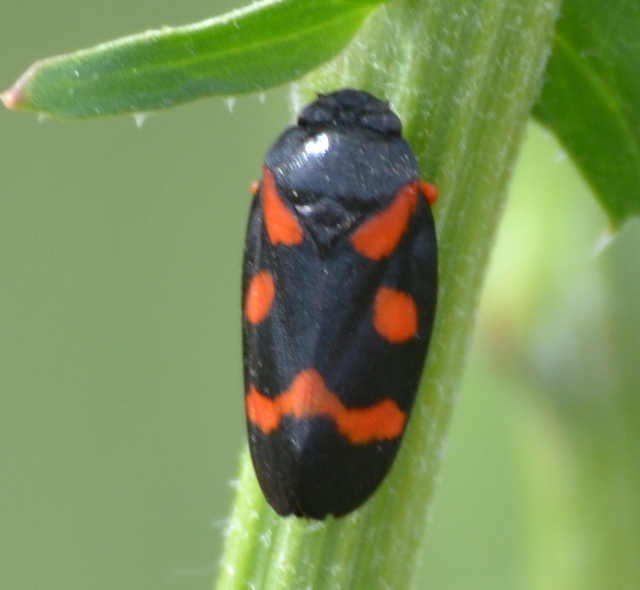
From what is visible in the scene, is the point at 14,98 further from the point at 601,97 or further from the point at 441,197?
the point at 601,97

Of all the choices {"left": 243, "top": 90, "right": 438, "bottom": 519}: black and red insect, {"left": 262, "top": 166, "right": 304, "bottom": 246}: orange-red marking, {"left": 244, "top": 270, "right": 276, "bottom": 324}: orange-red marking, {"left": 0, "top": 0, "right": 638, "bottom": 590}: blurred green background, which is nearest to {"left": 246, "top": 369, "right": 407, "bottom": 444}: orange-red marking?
{"left": 243, "top": 90, "right": 438, "bottom": 519}: black and red insect

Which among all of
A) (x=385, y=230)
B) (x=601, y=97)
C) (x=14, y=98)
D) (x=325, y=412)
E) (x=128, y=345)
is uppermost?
(x=14, y=98)

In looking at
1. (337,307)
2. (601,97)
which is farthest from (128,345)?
(601,97)

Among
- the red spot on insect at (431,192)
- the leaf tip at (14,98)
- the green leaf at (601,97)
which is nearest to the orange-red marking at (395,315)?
the red spot on insect at (431,192)

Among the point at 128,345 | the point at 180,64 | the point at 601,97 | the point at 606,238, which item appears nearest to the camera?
the point at 180,64

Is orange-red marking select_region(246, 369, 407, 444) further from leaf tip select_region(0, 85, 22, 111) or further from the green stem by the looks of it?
leaf tip select_region(0, 85, 22, 111)
